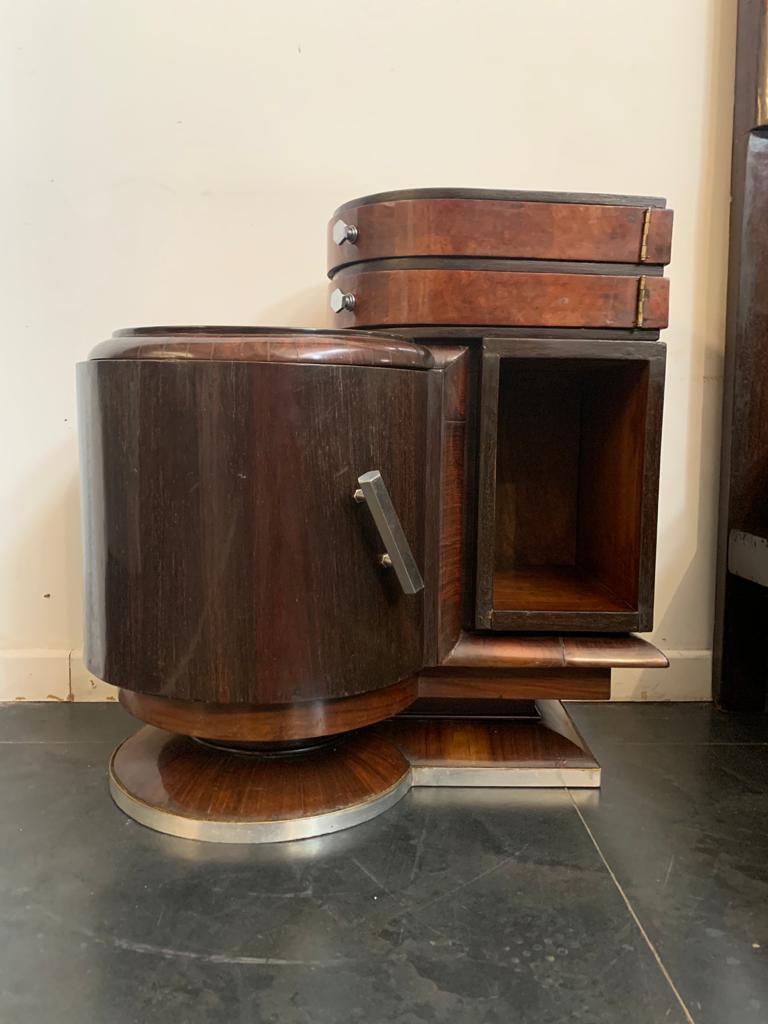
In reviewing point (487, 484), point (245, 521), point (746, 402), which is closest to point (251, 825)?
point (245, 521)

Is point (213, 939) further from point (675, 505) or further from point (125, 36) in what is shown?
point (125, 36)

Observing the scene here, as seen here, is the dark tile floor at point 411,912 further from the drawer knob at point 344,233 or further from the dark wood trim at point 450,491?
the drawer knob at point 344,233

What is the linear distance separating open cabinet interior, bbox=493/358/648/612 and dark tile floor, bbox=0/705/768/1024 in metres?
0.23

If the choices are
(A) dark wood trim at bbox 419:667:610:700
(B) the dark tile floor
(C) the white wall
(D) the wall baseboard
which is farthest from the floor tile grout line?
(C) the white wall

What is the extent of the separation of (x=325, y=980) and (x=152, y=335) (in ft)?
1.79

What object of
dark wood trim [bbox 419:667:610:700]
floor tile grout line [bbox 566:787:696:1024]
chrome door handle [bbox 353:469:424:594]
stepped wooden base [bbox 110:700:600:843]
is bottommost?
floor tile grout line [bbox 566:787:696:1024]

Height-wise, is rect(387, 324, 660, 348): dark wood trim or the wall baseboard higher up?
rect(387, 324, 660, 348): dark wood trim

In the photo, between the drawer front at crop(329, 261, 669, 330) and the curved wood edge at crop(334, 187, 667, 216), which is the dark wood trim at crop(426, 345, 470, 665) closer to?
the drawer front at crop(329, 261, 669, 330)

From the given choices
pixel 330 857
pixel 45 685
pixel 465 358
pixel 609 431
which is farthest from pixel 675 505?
pixel 45 685

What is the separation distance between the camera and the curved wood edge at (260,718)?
2.41 ft

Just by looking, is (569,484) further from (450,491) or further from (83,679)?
(83,679)

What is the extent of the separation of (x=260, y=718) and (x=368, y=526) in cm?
21

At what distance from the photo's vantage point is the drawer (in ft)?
2.58

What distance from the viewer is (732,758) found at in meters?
0.95
